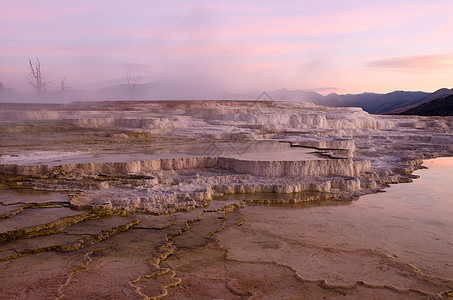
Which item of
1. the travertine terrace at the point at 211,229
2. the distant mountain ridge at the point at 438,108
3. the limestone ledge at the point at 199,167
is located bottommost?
the travertine terrace at the point at 211,229

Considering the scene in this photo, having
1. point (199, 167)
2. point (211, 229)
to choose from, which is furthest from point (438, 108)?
point (211, 229)

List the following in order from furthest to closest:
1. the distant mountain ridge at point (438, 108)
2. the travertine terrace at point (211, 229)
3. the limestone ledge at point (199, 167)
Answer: the distant mountain ridge at point (438, 108) < the limestone ledge at point (199, 167) < the travertine terrace at point (211, 229)

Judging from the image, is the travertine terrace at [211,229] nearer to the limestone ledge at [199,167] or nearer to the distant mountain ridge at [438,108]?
the limestone ledge at [199,167]

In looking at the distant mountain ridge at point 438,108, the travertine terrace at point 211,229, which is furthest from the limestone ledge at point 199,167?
the distant mountain ridge at point 438,108

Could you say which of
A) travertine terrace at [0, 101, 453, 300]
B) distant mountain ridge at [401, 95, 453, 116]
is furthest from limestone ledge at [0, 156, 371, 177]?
distant mountain ridge at [401, 95, 453, 116]

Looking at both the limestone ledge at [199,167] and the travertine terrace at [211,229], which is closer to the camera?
the travertine terrace at [211,229]

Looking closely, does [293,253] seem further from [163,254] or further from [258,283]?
[163,254]

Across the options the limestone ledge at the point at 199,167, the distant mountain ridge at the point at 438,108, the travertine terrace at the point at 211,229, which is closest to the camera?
→ the travertine terrace at the point at 211,229

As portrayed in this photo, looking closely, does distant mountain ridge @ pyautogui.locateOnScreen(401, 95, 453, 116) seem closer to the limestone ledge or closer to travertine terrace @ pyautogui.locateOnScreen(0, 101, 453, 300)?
travertine terrace @ pyautogui.locateOnScreen(0, 101, 453, 300)

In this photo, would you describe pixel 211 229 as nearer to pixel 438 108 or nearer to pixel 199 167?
pixel 199 167

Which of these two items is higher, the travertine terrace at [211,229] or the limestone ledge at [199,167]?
the limestone ledge at [199,167]

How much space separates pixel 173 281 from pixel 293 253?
4.75ft

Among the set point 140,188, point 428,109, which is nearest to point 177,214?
point 140,188

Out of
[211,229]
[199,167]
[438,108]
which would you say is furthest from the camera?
[438,108]
